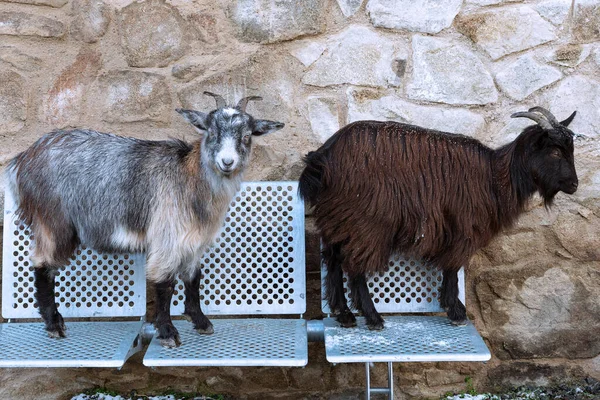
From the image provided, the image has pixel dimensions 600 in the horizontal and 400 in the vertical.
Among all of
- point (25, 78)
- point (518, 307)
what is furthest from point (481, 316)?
point (25, 78)

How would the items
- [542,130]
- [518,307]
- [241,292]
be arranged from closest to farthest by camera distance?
[542,130] < [241,292] < [518,307]

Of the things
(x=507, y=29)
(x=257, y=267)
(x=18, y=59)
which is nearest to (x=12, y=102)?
(x=18, y=59)

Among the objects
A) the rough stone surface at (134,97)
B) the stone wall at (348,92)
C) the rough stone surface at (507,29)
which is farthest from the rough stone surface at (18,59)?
the rough stone surface at (507,29)

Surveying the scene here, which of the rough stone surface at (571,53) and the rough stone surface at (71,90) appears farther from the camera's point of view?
the rough stone surface at (71,90)

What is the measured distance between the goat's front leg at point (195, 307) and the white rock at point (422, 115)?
1.23 metres

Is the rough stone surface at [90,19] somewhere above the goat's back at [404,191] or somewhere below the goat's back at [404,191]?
above

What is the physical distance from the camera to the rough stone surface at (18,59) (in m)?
3.89

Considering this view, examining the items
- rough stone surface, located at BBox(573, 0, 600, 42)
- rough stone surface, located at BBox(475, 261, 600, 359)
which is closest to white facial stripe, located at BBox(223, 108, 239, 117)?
rough stone surface, located at BBox(475, 261, 600, 359)

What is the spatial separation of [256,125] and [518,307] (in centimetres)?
175

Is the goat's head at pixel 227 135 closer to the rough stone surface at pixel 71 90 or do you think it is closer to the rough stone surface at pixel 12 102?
the rough stone surface at pixel 71 90

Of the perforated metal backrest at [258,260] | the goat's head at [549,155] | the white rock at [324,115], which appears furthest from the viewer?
the white rock at [324,115]

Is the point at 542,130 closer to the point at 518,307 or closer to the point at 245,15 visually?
the point at 518,307

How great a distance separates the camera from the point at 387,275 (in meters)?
3.67

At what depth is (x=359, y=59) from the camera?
12.8ft
